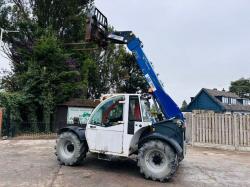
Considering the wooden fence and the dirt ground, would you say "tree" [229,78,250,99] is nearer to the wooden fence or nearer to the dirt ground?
the wooden fence

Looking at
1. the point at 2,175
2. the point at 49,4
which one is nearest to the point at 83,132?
the point at 2,175

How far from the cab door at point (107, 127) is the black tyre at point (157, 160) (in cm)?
70

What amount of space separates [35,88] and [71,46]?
5.14 metres

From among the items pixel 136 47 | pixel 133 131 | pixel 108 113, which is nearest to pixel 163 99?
pixel 133 131

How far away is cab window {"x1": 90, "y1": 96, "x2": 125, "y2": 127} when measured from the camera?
24.7ft

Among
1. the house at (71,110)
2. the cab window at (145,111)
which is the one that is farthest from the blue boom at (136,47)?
the house at (71,110)

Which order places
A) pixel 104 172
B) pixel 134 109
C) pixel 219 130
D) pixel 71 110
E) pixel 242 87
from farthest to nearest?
pixel 242 87 → pixel 71 110 → pixel 219 130 → pixel 104 172 → pixel 134 109

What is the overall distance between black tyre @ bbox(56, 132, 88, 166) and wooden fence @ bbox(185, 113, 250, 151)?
265 inches

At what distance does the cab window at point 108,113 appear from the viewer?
24.7 feet

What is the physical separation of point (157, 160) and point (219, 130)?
21.0 ft

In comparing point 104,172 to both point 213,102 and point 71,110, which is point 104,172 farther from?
point 213,102

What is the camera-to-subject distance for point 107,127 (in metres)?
7.44

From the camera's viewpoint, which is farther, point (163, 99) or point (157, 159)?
point (163, 99)

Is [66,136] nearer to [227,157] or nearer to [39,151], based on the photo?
[39,151]
